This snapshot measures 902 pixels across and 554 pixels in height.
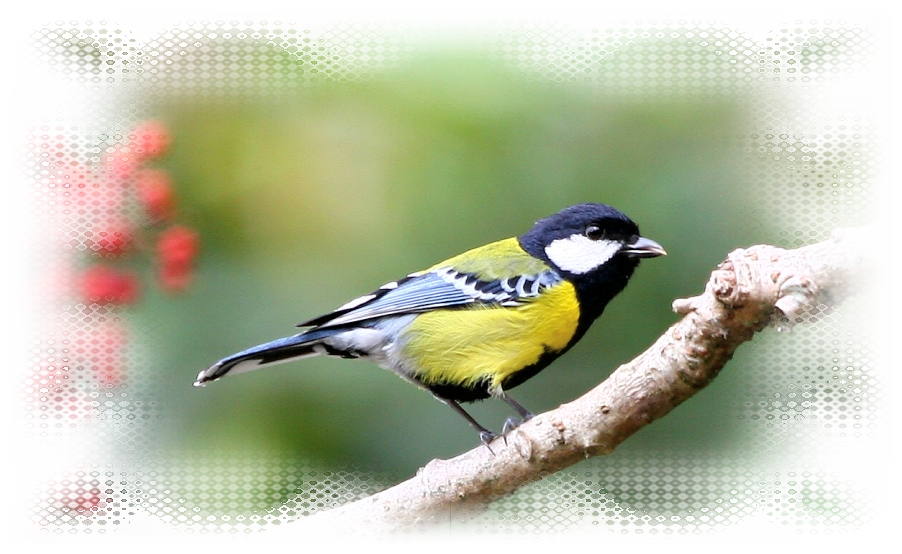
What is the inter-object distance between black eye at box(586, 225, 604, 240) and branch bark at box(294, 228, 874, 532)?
580mm

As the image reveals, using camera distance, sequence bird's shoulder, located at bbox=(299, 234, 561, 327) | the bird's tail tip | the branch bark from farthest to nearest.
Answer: bird's shoulder, located at bbox=(299, 234, 561, 327)
the bird's tail tip
the branch bark

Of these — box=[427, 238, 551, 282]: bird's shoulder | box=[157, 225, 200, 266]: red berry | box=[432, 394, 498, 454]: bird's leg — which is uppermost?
box=[157, 225, 200, 266]: red berry

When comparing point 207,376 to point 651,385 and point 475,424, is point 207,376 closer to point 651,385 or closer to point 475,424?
point 475,424

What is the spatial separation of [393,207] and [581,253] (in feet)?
2.33

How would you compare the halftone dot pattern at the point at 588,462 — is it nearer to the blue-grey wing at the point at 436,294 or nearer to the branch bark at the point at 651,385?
the branch bark at the point at 651,385

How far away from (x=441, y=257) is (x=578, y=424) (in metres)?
1.05

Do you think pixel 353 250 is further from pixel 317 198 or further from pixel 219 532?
pixel 219 532

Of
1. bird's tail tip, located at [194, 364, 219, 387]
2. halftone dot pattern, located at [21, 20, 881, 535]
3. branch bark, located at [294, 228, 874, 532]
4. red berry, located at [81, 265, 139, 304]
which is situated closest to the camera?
branch bark, located at [294, 228, 874, 532]

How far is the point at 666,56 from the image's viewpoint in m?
2.05

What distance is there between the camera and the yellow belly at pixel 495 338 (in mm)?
2031

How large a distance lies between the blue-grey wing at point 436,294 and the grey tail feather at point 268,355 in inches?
1.7

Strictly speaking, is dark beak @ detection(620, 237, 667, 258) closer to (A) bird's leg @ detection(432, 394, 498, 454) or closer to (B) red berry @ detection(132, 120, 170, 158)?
(A) bird's leg @ detection(432, 394, 498, 454)

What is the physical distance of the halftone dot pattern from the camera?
1.69 metres

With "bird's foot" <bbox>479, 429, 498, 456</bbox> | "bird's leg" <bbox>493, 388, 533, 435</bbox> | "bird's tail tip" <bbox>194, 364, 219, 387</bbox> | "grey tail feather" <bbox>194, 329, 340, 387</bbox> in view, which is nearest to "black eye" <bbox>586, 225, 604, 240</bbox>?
"bird's leg" <bbox>493, 388, 533, 435</bbox>
